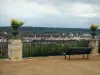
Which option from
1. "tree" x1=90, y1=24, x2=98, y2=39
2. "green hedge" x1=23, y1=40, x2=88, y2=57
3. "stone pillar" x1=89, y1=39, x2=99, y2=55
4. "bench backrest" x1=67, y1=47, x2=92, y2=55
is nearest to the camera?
"bench backrest" x1=67, y1=47, x2=92, y2=55

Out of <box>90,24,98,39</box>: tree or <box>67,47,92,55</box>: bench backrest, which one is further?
<box>90,24,98,39</box>: tree

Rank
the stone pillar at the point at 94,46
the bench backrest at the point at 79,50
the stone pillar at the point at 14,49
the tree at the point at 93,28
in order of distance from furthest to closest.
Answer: the stone pillar at the point at 94,46
the tree at the point at 93,28
the bench backrest at the point at 79,50
the stone pillar at the point at 14,49

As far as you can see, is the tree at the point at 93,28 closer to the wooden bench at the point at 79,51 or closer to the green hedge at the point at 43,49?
the green hedge at the point at 43,49

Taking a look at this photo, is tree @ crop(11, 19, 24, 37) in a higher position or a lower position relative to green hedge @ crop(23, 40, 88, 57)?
higher

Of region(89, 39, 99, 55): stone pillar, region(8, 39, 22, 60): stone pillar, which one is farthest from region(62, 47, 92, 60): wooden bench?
region(8, 39, 22, 60): stone pillar

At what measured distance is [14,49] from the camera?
60.6 ft

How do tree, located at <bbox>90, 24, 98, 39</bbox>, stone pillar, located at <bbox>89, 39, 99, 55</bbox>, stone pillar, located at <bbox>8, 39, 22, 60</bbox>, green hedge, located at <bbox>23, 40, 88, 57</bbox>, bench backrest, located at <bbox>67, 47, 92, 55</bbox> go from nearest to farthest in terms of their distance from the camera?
stone pillar, located at <bbox>8, 39, 22, 60</bbox>
bench backrest, located at <bbox>67, 47, 92, 55</bbox>
green hedge, located at <bbox>23, 40, 88, 57</bbox>
tree, located at <bbox>90, 24, 98, 39</bbox>
stone pillar, located at <bbox>89, 39, 99, 55</bbox>

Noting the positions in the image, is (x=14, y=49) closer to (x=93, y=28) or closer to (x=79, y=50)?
(x=79, y=50)

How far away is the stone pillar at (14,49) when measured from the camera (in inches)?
727

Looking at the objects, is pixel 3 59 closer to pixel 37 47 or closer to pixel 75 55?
pixel 37 47

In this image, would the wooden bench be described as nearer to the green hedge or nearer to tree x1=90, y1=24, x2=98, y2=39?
the green hedge

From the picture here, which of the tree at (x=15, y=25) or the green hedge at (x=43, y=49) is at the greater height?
the tree at (x=15, y=25)

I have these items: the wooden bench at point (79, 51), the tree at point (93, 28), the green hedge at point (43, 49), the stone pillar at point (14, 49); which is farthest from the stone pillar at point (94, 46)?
the stone pillar at point (14, 49)

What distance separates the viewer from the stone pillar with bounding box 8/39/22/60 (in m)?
18.5
